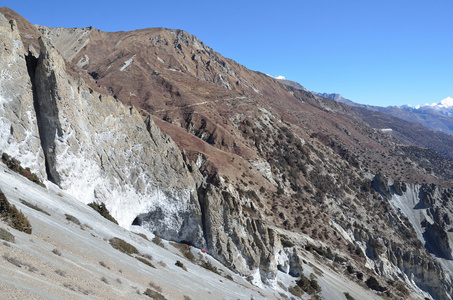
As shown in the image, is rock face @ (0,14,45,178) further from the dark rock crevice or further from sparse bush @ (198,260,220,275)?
sparse bush @ (198,260,220,275)

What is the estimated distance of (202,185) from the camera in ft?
107

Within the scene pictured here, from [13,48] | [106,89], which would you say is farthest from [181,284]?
[106,89]

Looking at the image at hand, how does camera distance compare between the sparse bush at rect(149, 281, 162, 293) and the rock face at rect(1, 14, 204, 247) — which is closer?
the sparse bush at rect(149, 281, 162, 293)

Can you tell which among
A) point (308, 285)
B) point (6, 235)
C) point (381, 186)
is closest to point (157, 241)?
point (6, 235)

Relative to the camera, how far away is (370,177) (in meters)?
113

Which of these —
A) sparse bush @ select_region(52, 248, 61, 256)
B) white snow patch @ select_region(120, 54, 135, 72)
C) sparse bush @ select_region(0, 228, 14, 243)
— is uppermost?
white snow patch @ select_region(120, 54, 135, 72)

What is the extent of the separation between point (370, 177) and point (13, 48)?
115 m

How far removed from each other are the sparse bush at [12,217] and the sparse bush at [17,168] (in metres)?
Result: 7.43

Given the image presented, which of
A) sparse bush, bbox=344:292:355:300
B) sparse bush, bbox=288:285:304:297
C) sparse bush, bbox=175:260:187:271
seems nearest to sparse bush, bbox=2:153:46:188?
sparse bush, bbox=175:260:187:271

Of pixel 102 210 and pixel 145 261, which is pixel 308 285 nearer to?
pixel 145 261

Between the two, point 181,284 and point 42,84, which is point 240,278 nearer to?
point 181,284

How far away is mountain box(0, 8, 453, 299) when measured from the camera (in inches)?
840

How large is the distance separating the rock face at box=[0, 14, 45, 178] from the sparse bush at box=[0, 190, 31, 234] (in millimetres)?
8287

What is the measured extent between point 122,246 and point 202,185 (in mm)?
13784
